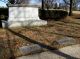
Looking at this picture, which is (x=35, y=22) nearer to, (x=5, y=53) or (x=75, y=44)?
(x=75, y=44)

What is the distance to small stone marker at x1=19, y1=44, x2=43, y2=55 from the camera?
5.29 m

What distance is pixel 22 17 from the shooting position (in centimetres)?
1059

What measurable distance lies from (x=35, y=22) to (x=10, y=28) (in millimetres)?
1706

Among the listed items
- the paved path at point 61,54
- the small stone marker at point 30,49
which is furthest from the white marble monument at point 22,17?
the paved path at point 61,54

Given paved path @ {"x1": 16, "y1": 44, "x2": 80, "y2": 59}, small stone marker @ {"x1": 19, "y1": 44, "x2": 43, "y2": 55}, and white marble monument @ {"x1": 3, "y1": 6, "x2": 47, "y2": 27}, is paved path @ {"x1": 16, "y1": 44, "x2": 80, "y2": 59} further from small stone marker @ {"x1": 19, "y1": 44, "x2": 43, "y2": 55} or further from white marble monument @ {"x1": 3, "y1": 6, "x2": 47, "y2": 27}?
white marble monument @ {"x1": 3, "y1": 6, "x2": 47, "y2": 27}

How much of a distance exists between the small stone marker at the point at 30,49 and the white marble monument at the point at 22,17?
435 cm

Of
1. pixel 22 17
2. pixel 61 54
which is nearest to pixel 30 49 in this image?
pixel 61 54

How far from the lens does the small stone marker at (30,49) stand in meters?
5.29

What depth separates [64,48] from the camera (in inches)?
228

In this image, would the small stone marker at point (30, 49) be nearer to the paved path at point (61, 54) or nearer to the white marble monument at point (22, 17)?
the paved path at point (61, 54)

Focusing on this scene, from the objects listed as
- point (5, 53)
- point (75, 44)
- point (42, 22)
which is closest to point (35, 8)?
point (42, 22)

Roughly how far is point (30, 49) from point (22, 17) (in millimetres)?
5266

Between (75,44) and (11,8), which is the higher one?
(11,8)

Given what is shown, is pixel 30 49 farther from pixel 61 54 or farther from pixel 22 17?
pixel 22 17
